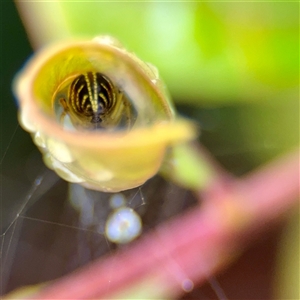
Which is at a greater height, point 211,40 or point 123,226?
point 211,40

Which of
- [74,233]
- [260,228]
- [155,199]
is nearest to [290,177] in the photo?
[260,228]

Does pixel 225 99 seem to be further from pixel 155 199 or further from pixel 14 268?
pixel 14 268

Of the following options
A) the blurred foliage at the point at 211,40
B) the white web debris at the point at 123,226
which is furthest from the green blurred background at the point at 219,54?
the white web debris at the point at 123,226

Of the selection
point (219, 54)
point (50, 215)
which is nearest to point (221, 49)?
point (219, 54)

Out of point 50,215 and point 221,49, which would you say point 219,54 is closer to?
point 221,49

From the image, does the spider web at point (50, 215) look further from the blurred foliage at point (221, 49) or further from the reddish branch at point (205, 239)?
the blurred foliage at point (221, 49)

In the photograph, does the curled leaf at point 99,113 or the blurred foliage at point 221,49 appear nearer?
the curled leaf at point 99,113
